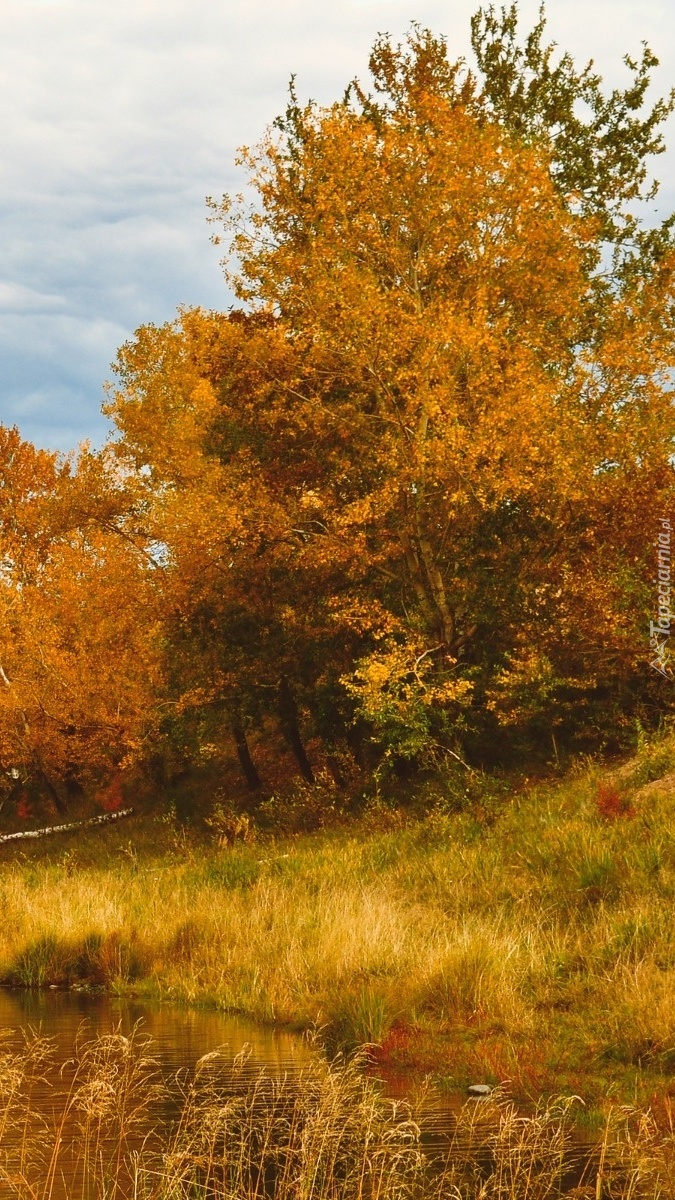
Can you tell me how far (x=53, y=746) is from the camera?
3569 cm

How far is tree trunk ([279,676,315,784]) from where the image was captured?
92.4 ft

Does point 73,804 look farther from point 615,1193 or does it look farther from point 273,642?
point 615,1193

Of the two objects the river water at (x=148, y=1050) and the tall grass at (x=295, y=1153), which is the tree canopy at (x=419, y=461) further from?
the tall grass at (x=295, y=1153)

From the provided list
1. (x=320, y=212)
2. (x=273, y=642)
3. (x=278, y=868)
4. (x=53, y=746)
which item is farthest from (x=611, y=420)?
(x=53, y=746)

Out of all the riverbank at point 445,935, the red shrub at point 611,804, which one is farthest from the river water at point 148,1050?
the red shrub at point 611,804

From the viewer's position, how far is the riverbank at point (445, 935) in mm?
10445

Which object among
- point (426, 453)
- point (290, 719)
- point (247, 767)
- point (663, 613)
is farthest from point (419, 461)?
point (247, 767)

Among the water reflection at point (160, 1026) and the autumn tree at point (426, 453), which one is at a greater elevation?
the autumn tree at point (426, 453)

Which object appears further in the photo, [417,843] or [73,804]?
[73,804]

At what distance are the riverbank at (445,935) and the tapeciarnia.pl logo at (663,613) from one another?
5.51 ft

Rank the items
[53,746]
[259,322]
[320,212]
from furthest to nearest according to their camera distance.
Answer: [53,746] < [259,322] < [320,212]

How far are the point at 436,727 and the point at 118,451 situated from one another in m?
15.0

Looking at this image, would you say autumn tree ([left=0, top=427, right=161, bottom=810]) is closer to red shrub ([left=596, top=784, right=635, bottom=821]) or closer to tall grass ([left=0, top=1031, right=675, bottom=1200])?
red shrub ([left=596, top=784, right=635, bottom=821])

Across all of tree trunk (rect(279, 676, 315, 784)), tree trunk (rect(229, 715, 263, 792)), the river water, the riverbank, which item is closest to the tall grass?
the river water
